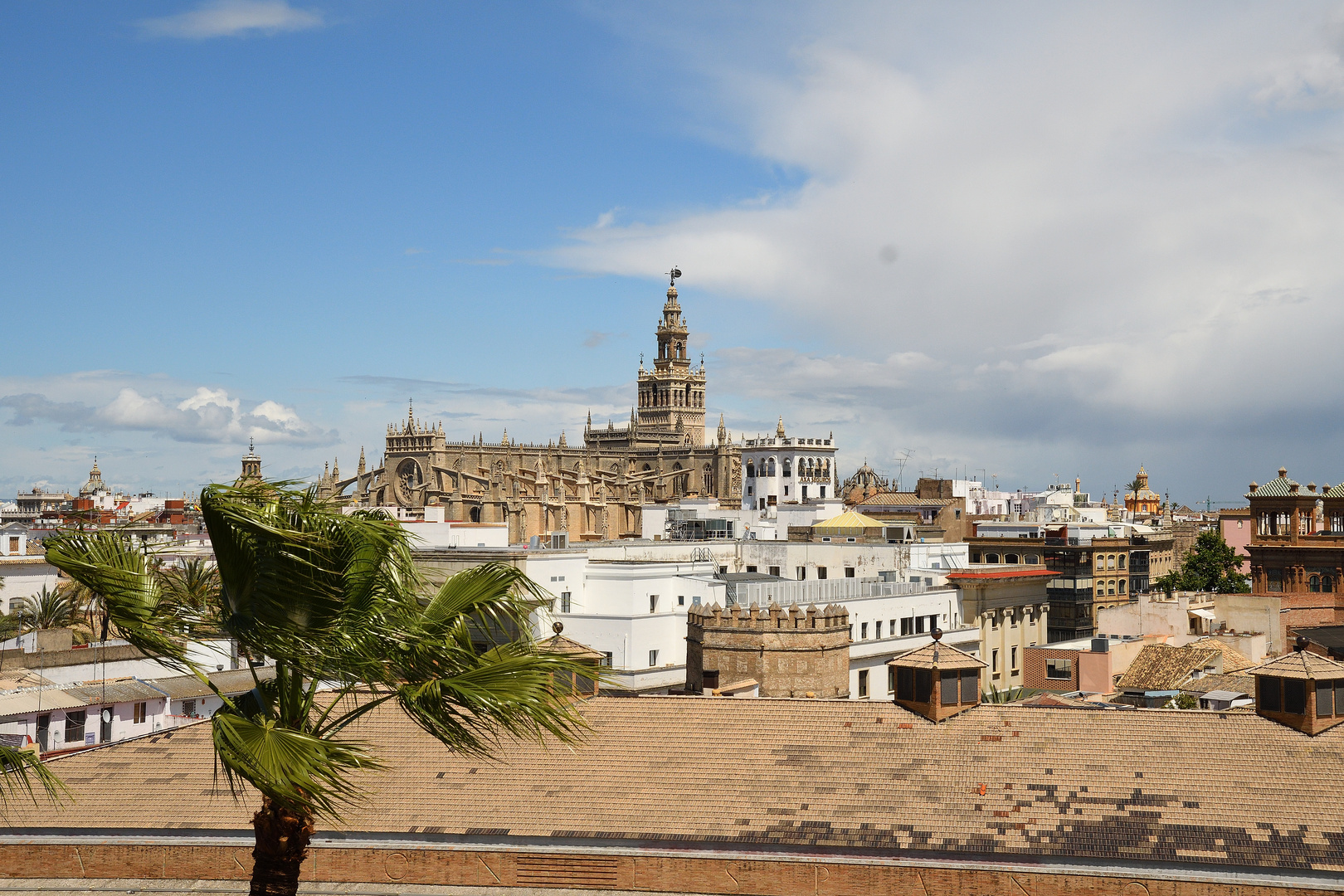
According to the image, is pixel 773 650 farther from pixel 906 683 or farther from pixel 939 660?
pixel 939 660

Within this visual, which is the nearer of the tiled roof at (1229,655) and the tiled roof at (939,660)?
the tiled roof at (939,660)

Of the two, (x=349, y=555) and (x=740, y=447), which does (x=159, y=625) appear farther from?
(x=740, y=447)

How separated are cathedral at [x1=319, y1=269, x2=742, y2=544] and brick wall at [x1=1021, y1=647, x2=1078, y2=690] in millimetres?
44005

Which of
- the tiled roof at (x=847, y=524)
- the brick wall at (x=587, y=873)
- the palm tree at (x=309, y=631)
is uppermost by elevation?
the tiled roof at (x=847, y=524)

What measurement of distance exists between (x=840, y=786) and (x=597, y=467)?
379 feet

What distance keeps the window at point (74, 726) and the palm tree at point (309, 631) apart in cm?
2646

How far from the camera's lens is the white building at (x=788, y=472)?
367 feet

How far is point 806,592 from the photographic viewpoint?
47875 mm

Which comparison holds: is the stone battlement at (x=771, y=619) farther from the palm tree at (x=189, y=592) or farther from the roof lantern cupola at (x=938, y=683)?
the palm tree at (x=189, y=592)

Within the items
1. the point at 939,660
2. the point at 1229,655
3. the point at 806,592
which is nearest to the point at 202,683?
the point at 806,592

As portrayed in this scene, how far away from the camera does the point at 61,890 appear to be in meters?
23.3

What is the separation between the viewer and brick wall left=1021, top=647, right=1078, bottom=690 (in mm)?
48688

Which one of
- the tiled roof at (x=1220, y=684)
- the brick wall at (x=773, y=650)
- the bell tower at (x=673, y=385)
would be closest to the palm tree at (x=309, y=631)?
the brick wall at (x=773, y=650)

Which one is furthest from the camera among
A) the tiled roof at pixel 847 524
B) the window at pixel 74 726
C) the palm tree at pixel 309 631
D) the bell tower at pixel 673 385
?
the bell tower at pixel 673 385
